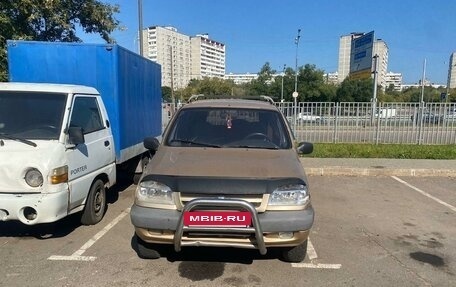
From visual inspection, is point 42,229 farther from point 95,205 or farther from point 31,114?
point 31,114

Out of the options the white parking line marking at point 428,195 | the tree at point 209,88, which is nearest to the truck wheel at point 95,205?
the white parking line marking at point 428,195

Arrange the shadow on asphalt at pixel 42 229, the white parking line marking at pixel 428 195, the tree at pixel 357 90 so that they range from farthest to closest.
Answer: the tree at pixel 357 90 → the white parking line marking at pixel 428 195 → the shadow on asphalt at pixel 42 229

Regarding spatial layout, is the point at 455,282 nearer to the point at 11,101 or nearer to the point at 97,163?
the point at 97,163

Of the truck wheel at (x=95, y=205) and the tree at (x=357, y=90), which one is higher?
the tree at (x=357, y=90)

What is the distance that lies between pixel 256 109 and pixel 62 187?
2558 millimetres

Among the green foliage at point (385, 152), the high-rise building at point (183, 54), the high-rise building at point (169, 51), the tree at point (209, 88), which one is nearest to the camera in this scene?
the green foliage at point (385, 152)

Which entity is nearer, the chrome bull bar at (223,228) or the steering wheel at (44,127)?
the chrome bull bar at (223,228)

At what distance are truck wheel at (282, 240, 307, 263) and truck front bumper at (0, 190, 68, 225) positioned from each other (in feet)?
8.56

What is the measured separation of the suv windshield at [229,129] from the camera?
4250 mm

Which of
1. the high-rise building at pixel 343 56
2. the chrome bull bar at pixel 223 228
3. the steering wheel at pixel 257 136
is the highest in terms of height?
the high-rise building at pixel 343 56

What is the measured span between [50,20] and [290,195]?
31.7 ft

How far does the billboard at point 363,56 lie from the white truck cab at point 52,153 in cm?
2114

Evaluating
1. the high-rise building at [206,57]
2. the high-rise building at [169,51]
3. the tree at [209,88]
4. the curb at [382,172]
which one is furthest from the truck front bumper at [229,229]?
the high-rise building at [206,57]

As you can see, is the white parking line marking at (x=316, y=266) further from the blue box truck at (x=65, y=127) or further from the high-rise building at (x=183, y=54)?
the high-rise building at (x=183, y=54)
